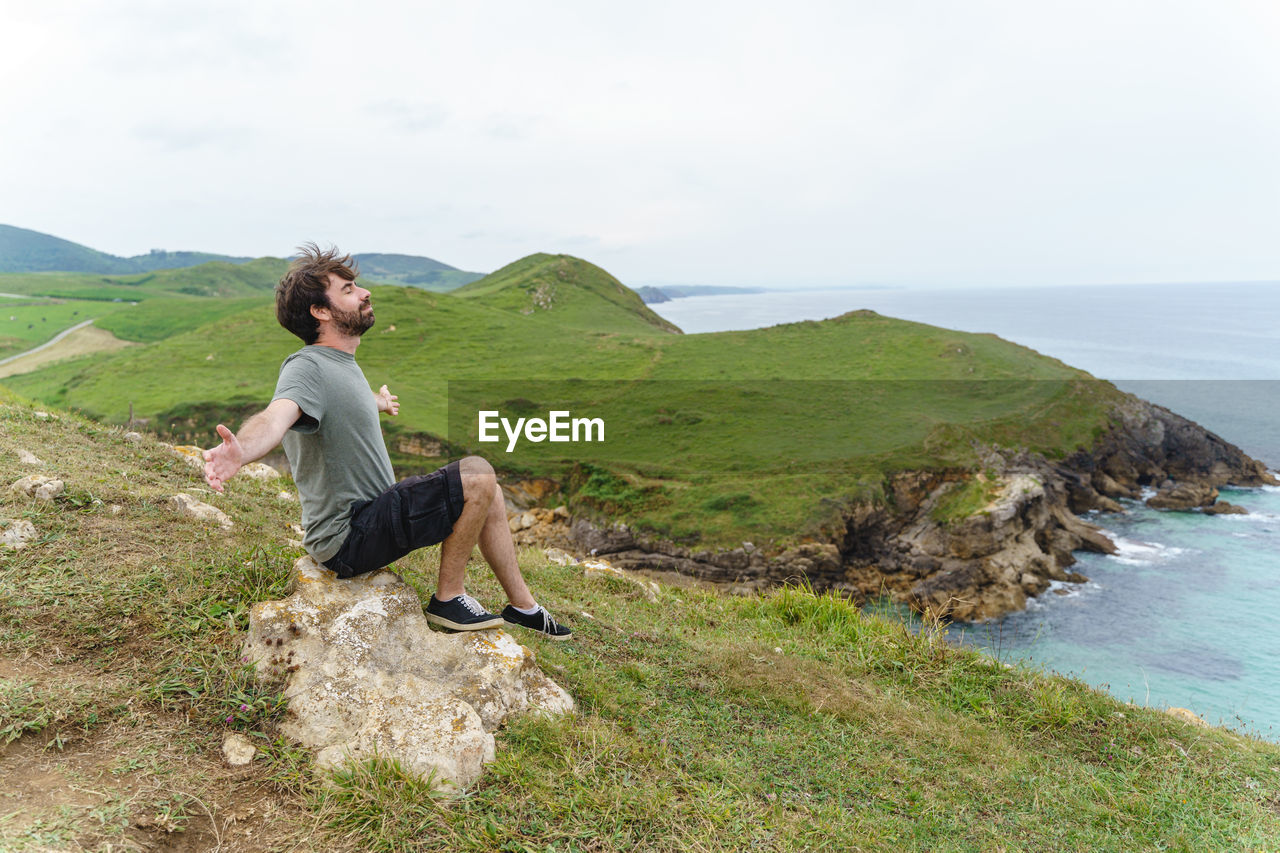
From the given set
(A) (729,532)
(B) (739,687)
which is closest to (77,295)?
(A) (729,532)

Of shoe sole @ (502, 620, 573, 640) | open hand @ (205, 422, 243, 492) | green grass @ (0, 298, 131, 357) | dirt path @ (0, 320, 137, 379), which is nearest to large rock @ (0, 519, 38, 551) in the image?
open hand @ (205, 422, 243, 492)

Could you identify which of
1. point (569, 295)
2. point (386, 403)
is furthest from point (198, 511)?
point (569, 295)

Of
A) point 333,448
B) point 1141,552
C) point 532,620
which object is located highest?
point 333,448

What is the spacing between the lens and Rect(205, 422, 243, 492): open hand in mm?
3271

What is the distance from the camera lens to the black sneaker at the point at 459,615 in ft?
17.2

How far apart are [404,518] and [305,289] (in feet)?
6.07

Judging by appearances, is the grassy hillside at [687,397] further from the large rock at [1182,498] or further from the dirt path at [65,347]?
the dirt path at [65,347]

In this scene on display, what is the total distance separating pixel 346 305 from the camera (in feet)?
15.9

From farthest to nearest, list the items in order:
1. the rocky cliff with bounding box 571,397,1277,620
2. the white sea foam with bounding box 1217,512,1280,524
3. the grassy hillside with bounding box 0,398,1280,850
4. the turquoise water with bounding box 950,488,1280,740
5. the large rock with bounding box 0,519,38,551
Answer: the white sea foam with bounding box 1217,512,1280,524, the rocky cliff with bounding box 571,397,1277,620, the turquoise water with bounding box 950,488,1280,740, the large rock with bounding box 0,519,38,551, the grassy hillside with bounding box 0,398,1280,850

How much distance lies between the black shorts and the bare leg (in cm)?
8

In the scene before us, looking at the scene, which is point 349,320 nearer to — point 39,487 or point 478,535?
point 478,535

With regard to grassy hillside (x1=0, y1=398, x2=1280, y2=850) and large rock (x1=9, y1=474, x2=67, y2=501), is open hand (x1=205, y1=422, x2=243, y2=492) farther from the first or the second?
large rock (x1=9, y1=474, x2=67, y2=501)

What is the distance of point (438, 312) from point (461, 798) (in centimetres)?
7604

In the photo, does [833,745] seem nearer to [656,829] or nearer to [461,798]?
[656,829]
